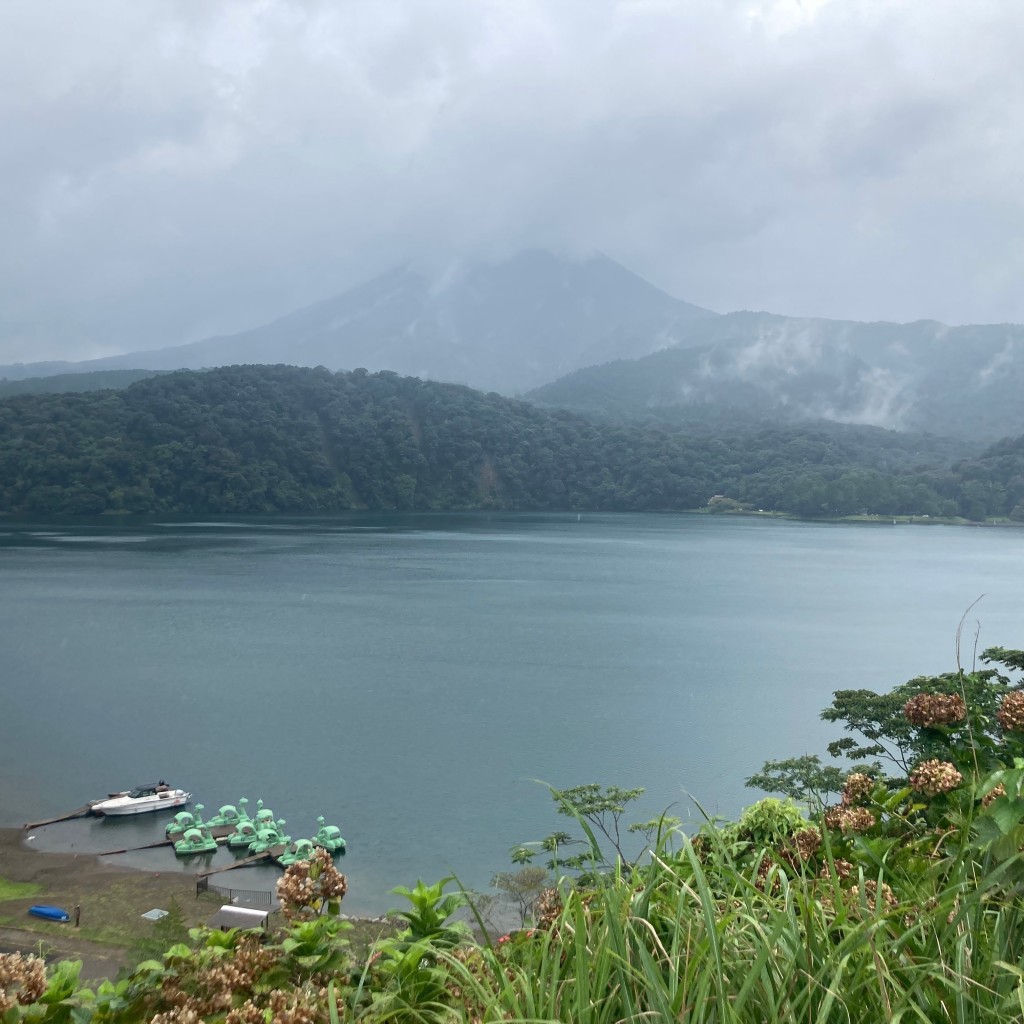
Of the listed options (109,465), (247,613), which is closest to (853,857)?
(247,613)

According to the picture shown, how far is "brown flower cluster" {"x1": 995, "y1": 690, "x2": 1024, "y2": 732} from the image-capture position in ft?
7.77

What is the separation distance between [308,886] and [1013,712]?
6.05 ft

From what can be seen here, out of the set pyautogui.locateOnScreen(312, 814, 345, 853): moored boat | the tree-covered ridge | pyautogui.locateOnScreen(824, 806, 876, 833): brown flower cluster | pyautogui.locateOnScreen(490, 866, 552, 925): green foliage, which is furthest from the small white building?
pyautogui.locateOnScreen(824, 806, 876, 833): brown flower cluster

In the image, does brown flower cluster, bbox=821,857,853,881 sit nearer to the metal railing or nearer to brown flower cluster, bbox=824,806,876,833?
brown flower cluster, bbox=824,806,876,833

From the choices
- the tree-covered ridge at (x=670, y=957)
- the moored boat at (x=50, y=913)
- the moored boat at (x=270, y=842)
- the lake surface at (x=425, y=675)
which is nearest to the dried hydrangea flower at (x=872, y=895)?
the tree-covered ridge at (x=670, y=957)

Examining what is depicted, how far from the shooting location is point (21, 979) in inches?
71.8

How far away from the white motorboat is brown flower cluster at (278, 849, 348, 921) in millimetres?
14528

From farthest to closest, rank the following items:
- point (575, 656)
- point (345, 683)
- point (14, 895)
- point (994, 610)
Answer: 1. point (994, 610)
2. point (575, 656)
3. point (345, 683)
4. point (14, 895)

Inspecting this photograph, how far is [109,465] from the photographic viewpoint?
233ft

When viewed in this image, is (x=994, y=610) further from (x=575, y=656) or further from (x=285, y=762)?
(x=285, y=762)

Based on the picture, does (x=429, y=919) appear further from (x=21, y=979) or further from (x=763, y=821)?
(x=763, y=821)

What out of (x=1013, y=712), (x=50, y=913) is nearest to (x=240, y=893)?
(x=50, y=913)

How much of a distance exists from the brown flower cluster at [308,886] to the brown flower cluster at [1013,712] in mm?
1743

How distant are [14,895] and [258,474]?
225ft
